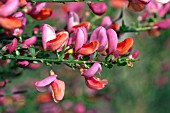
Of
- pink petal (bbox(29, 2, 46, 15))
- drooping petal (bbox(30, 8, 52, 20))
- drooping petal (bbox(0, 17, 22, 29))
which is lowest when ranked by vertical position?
drooping petal (bbox(30, 8, 52, 20))

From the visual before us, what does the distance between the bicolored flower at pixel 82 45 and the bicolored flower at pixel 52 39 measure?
0.03m

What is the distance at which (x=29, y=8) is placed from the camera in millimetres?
1327

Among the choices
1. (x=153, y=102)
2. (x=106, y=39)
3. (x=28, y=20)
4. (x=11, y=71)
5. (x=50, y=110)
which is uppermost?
(x=106, y=39)

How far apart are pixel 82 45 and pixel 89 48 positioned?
3 cm

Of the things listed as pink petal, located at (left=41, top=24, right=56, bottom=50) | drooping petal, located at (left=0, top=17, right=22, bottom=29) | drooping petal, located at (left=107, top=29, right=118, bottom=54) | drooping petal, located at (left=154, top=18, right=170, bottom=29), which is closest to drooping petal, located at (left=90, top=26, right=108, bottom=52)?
drooping petal, located at (left=107, top=29, right=118, bottom=54)

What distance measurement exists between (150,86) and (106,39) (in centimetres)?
284

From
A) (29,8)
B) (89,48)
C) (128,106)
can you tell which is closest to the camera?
(89,48)

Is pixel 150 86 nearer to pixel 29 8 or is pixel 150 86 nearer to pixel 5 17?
pixel 29 8

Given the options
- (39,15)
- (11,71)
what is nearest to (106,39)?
(39,15)

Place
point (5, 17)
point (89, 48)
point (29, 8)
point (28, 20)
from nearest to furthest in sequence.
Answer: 1. point (5, 17)
2. point (89, 48)
3. point (29, 8)
4. point (28, 20)

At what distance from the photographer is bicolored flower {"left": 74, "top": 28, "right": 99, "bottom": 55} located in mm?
1164

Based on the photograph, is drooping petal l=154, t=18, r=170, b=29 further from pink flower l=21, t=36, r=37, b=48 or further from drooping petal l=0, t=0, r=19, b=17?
drooping petal l=0, t=0, r=19, b=17

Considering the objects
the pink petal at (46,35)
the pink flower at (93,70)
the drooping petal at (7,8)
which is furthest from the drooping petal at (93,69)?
the drooping petal at (7,8)

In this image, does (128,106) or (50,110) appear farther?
(128,106)
